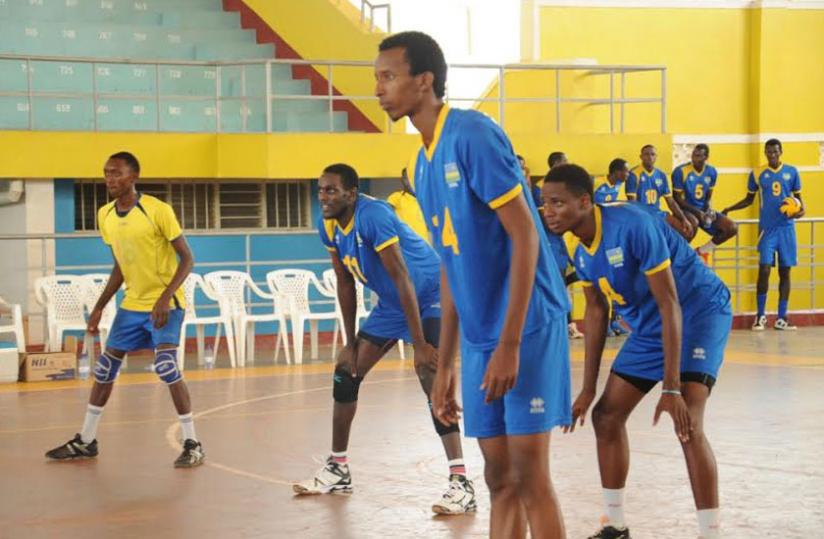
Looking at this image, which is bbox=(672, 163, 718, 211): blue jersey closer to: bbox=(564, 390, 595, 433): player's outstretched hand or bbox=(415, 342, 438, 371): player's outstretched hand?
bbox=(415, 342, 438, 371): player's outstretched hand

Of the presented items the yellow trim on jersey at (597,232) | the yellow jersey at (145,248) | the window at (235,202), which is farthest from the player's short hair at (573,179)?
the window at (235,202)

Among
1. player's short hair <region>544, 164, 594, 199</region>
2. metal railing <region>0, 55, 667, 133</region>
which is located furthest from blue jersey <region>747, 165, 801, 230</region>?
player's short hair <region>544, 164, 594, 199</region>

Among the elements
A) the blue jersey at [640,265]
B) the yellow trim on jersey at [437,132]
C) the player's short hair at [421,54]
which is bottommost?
the blue jersey at [640,265]

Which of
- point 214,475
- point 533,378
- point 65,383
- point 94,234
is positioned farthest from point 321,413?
point 533,378

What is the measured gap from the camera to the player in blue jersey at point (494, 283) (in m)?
5.14

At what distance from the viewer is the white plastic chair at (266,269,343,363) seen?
57.3 feet

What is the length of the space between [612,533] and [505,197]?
8.79 feet

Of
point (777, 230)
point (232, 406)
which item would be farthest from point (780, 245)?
point (232, 406)

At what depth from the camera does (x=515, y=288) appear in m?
5.12

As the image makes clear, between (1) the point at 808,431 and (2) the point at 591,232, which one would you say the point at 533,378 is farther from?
(1) the point at 808,431

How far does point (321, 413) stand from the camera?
12.7 metres

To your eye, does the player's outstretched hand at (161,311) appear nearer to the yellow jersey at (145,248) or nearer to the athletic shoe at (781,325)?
the yellow jersey at (145,248)

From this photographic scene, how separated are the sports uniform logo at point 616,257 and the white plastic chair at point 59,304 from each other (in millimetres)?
10856

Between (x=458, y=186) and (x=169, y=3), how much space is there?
61.7 feet
